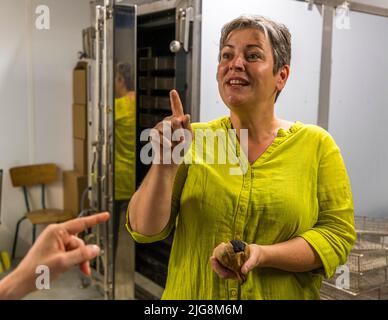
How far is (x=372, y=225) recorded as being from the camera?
120 cm

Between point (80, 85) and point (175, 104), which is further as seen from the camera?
point (80, 85)

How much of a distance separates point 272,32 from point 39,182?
4.35ft

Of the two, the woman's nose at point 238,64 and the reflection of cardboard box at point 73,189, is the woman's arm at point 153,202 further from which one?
the reflection of cardboard box at point 73,189

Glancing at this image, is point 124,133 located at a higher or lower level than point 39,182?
higher

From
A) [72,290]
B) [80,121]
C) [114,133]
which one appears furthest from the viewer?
[80,121]

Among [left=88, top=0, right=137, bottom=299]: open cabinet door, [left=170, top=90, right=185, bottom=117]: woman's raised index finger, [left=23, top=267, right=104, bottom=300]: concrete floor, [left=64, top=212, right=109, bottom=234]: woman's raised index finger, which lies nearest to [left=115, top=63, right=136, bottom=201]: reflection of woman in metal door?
[left=88, top=0, right=137, bottom=299]: open cabinet door

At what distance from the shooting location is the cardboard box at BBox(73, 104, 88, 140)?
200cm

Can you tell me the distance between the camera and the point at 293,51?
1.17 meters

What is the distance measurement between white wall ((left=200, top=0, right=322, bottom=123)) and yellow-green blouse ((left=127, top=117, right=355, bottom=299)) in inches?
12.2

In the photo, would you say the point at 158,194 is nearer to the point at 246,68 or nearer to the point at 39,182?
the point at 246,68

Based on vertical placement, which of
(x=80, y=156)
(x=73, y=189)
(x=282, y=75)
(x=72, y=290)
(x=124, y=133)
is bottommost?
(x=72, y=290)

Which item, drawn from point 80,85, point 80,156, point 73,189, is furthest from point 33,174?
point 80,85
